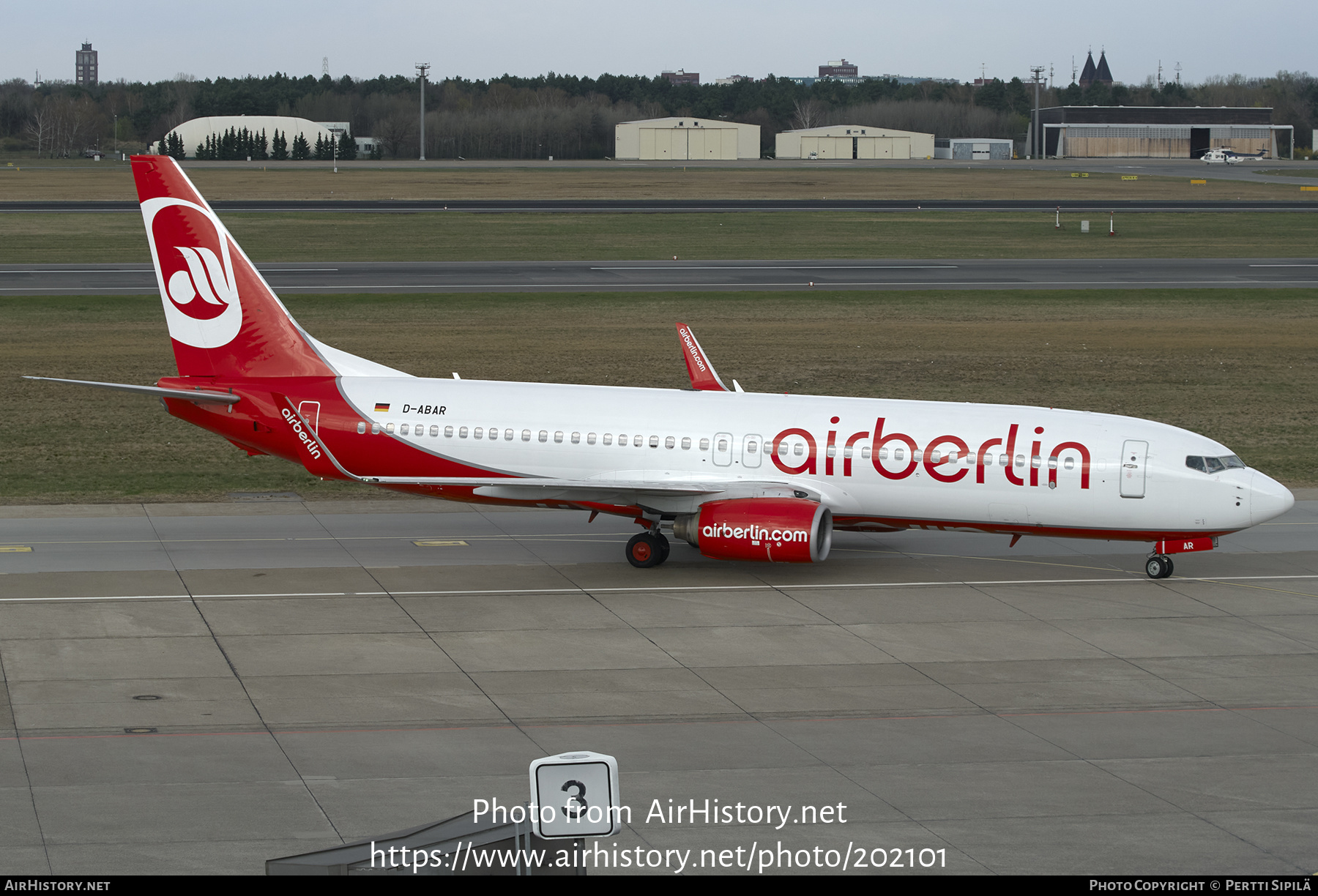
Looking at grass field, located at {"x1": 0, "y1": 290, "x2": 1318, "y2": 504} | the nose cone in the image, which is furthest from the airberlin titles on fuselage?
grass field, located at {"x1": 0, "y1": 290, "x2": 1318, "y2": 504}

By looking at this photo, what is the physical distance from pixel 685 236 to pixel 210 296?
6992cm

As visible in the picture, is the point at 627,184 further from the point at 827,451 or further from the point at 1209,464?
the point at 1209,464

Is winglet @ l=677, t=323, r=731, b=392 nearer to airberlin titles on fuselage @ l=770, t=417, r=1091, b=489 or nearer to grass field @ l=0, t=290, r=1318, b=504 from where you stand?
airberlin titles on fuselage @ l=770, t=417, r=1091, b=489

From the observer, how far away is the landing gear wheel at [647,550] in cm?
3172

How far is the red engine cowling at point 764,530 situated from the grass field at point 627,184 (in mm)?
108420

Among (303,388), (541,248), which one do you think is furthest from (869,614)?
(541,248)

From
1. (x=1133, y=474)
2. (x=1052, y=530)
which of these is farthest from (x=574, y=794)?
(x=1133, y=474)

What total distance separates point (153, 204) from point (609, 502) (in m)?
12.7

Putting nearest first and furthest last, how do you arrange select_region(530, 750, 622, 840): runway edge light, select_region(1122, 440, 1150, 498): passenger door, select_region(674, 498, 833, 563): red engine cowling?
select_region(530, 750, 622, 840): runway edge light, select_region(674, 498, 833, 563): red engine cowling, select_region(1122, 440, 1150, 498): passenger door

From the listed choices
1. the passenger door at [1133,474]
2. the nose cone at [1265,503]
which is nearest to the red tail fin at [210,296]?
the passenger door at [1133,474]

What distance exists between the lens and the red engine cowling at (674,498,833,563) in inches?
A: 1160

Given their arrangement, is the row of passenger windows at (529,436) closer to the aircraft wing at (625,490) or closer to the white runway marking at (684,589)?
the aircraft wing at (625,490)

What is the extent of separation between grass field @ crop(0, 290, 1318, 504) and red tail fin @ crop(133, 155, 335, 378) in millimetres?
6357
